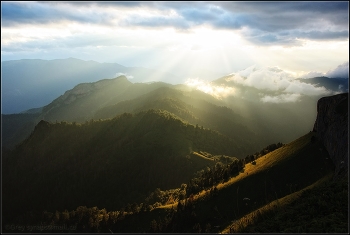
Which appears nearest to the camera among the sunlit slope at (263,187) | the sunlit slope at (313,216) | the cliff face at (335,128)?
the sunlit slope at (313,216)

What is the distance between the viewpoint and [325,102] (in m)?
54.2

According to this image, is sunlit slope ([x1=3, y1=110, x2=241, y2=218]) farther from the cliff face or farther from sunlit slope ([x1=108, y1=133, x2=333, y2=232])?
the cliff face

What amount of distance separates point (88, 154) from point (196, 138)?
70.4 metres

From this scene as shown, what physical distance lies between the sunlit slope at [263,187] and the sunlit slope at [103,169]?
3046 inches

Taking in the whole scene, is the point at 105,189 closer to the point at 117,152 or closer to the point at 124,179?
the point at 124,179

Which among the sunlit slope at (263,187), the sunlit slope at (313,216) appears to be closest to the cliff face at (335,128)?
the sunlit slope at (263,187)

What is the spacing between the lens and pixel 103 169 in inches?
6299

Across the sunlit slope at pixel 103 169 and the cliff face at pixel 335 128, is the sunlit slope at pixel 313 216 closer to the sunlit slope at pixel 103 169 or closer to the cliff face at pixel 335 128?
the cliff face at pixel 335 128

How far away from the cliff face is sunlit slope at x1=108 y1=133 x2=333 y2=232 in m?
Result: 1.98

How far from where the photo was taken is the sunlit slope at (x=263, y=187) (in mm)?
42531

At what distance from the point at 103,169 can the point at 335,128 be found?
13302 centimetres

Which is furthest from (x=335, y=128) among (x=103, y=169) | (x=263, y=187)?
(x=103, y=169)

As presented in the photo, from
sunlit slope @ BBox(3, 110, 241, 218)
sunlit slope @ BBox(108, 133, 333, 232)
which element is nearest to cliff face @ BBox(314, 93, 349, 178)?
sunlit slope @ BBox(108, 133, 333, 232)

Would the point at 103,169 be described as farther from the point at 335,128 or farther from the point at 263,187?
the point at 335,128
